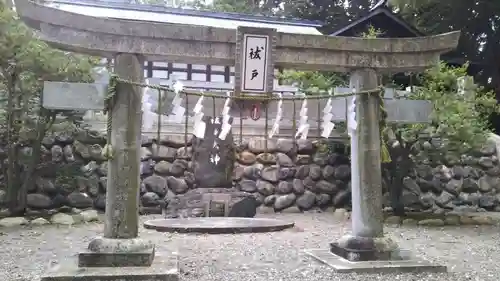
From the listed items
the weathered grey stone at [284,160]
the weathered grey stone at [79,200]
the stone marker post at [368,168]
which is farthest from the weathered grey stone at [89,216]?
the stone marker post at [368,168]

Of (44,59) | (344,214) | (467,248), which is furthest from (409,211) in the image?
(44,59)

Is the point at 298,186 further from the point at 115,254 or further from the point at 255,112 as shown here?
the point at 115,254

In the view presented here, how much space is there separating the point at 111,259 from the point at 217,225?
3566 millimetres

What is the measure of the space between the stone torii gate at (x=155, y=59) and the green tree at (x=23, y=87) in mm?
3717

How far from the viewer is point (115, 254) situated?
4.96 m

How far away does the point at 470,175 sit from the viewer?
512 inches

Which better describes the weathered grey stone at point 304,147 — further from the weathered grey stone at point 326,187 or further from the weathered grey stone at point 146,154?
the weathered grey stone at point 146,154

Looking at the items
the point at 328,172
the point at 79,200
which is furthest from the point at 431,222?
the point at 79,200

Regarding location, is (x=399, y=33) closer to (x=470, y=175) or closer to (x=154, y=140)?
(x=470, y=175)

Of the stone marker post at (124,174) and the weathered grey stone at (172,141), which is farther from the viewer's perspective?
the weathered grey stone at (172,141)

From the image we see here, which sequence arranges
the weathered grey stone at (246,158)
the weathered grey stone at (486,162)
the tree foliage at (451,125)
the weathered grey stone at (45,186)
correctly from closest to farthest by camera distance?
the tree foliage at (451,125)
the weathered grey stone at (45,186)
the weathered grey stone at (246,158)
the weathered grey stone at (486,162)

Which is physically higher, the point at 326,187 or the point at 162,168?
the point at 162,168

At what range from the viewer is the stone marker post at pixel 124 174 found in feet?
16.6

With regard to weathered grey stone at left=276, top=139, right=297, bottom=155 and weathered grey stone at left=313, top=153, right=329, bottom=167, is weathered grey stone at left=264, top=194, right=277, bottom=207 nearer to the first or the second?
weathered grey stone at left=276, top=139, right=297, bottom=155
